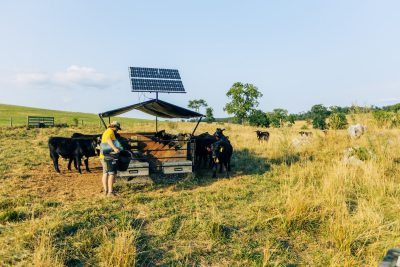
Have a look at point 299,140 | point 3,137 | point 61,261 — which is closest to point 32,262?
point 61,261

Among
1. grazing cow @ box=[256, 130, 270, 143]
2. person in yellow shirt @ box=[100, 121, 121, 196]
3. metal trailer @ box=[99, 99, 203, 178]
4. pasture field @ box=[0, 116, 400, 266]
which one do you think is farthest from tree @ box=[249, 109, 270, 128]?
person in yellow shirt @ box=[100, 121, 121, 196]

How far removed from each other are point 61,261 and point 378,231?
5.59 meters

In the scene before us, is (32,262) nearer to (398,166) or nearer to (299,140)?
(398,166)

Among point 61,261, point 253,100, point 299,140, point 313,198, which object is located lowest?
point 61,261

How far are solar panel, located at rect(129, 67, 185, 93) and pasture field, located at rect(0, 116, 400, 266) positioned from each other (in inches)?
165

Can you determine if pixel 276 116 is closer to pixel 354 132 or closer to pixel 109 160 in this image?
pixel 354 132

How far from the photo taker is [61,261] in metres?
4.35

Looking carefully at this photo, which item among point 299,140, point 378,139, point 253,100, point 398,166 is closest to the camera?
point 398,166

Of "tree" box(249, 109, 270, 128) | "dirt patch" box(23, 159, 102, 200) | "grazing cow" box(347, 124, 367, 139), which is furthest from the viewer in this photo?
"tree" box(249, 109, 270, 128)

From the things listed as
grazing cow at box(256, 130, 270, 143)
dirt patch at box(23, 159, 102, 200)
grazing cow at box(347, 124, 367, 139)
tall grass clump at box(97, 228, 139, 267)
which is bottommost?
tall grass clump at box(97, 228, 139, 267)

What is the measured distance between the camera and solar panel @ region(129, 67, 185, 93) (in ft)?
39.7

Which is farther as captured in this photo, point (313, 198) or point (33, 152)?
point (33, 152)

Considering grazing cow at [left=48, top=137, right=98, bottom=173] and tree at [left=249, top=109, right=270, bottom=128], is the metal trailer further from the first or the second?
tree at [left=249, top=109, right=270, bottom=128]

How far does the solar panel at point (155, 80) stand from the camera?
12095 mm
